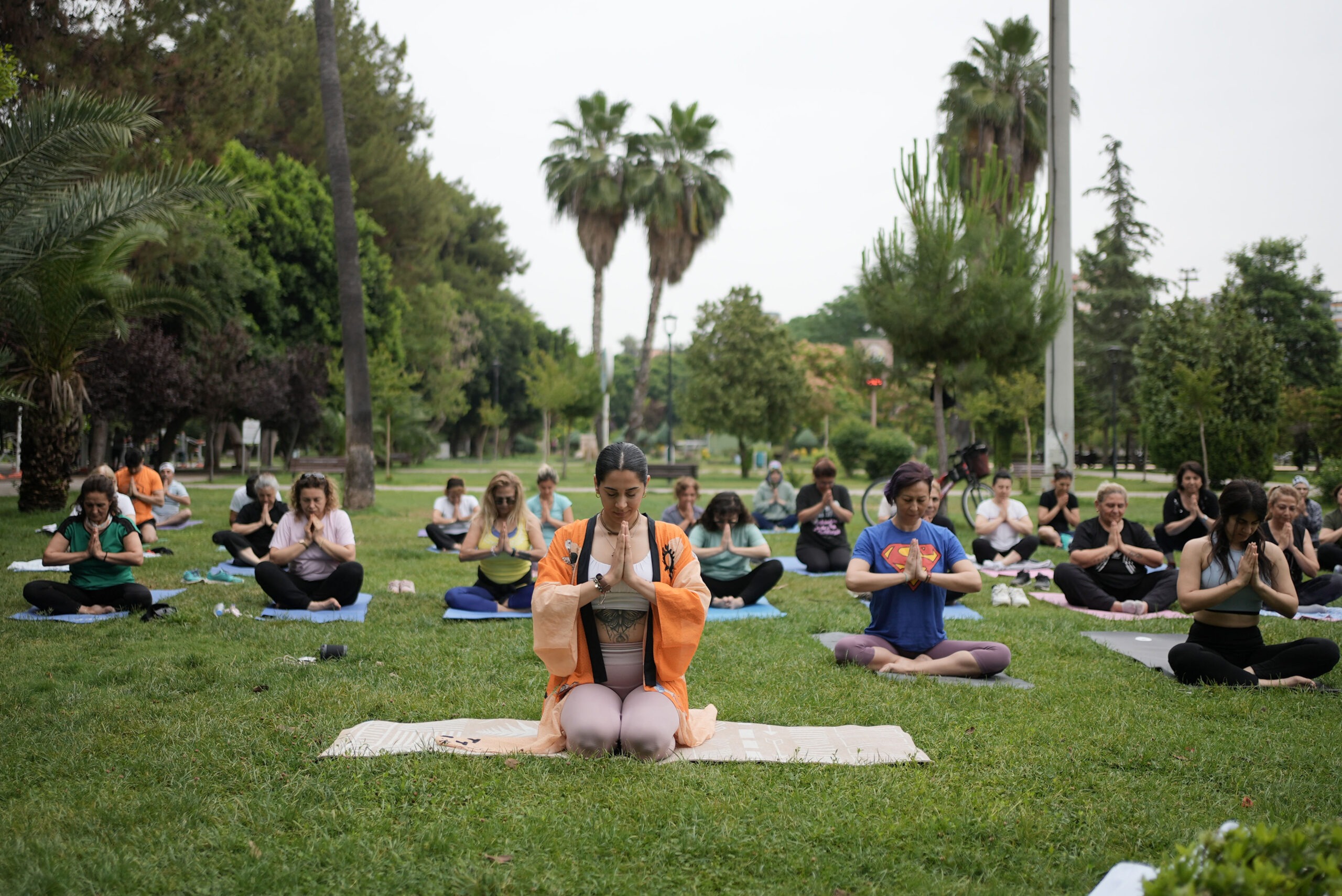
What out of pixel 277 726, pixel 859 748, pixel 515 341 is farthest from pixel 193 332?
pixel 515 341

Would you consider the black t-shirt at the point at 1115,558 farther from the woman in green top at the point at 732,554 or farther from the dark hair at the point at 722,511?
the dark hair at the point at 722,511

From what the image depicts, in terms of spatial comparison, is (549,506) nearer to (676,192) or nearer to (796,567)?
(796,567)

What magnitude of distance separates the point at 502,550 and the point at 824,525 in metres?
4.45

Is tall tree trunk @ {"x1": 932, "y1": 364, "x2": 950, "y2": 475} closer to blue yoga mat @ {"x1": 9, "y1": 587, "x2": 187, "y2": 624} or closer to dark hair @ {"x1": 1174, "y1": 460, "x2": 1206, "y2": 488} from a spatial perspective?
dark hair @ {"x1": 1174, "y1": 460, "x2": 1206, "y2": 488}

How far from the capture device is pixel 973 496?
15.7 meters

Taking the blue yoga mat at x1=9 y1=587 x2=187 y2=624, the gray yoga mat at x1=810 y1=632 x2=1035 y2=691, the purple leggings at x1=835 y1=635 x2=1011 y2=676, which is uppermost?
the purple leggings at x1=835 y1=635 x2=1011 y2=676

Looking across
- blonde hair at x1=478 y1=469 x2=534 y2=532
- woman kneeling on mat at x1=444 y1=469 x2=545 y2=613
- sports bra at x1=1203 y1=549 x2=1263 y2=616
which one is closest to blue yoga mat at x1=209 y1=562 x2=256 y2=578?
woman kneeling on mat at x1=444 y1=469 x2=545 y2=613

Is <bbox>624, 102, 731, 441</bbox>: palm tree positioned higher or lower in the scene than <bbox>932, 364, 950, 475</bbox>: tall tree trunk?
higher

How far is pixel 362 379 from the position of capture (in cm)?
1747

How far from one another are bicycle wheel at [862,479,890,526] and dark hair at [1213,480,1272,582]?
602 centimetres

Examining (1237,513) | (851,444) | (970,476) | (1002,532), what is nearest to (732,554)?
(1002,532)

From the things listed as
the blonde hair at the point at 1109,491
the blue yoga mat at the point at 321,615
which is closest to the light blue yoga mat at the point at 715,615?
the blue yoga mat at the point at 321,615

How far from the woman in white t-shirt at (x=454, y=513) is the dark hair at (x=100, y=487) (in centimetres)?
517

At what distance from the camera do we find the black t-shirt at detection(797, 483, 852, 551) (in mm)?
11539
